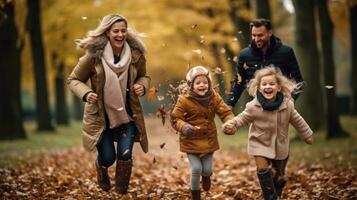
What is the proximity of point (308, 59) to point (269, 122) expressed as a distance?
33.6 feet

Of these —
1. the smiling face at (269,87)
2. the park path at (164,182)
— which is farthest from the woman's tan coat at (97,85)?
the smiling face at (269,87)

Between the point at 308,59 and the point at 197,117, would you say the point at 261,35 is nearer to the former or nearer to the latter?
the point at 197,117

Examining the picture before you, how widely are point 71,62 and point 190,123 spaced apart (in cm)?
2291

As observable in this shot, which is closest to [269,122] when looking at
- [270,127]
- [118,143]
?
[270,127]

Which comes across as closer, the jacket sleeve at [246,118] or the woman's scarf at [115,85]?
the jacket sleeve at [246,118]

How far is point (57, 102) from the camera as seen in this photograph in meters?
30.3

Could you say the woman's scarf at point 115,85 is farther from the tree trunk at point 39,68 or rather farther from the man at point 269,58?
the tree trunk at point 39,68

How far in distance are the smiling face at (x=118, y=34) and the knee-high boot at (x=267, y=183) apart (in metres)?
2.42

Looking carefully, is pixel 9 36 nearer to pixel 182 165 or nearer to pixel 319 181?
pixel 182 165

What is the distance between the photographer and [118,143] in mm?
7859

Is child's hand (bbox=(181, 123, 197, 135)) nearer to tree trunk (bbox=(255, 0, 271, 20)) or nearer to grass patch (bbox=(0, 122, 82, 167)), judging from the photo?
grass patch (bbox=(0, 122, 82, 167))

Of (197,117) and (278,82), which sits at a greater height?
(278,82)

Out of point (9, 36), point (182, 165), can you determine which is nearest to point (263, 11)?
point (182, 165)

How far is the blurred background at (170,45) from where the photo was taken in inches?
643
